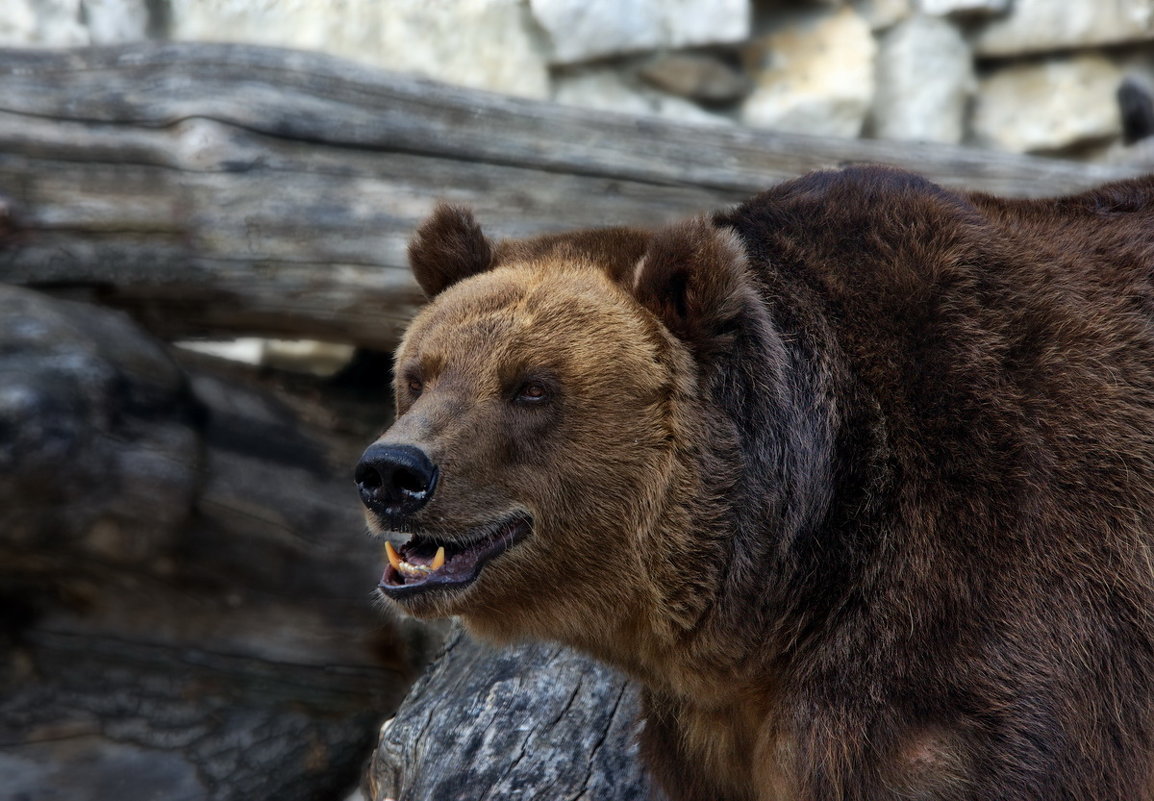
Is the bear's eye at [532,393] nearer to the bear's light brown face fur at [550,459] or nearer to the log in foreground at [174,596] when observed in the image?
the bear's light brown face fur at [550,459]

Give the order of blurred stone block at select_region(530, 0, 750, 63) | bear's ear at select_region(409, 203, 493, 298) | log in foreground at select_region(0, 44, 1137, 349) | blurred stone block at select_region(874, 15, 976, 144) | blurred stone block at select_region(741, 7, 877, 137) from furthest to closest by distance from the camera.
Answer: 1. blurred stone block at select_region(874, 15, 976, 144)
2. blurred stone block at select_region(741, 7, 877, 137)
3. blurred stone block at select_region(530, 0, 750, 63)
4. log in foreground at select_region(0, 44, 1137, 349)
5. bear's ear at select_region(409, 203, 493, 298)

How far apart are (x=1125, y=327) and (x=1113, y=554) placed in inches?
24.7

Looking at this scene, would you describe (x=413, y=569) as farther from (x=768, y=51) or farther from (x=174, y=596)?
(x=768, y=51)

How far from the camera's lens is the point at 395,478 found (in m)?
2.99

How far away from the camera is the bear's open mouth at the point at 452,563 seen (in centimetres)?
315

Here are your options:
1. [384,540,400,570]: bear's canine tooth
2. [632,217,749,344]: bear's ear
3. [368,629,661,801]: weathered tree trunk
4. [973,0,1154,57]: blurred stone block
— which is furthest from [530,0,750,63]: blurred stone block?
[384,540,400,570]: bear's canine tooth

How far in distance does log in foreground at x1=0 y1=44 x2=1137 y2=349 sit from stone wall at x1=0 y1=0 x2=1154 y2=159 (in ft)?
9.67

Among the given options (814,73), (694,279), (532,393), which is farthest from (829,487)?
(814,73)

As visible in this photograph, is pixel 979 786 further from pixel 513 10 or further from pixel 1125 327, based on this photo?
pixel 513 10

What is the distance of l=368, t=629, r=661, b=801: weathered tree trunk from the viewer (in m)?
3.82

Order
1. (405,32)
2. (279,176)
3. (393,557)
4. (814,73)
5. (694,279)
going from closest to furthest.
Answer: (694,279) < (393,557) < (279,176) < (405,32) < (814,73)

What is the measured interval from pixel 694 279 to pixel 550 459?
1.91 ft

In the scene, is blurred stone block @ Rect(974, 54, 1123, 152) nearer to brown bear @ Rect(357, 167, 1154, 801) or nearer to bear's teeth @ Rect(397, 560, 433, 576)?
brown bear @ Rect(357, 167, 1154, 801)

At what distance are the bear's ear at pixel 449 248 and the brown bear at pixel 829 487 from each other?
23 cm
